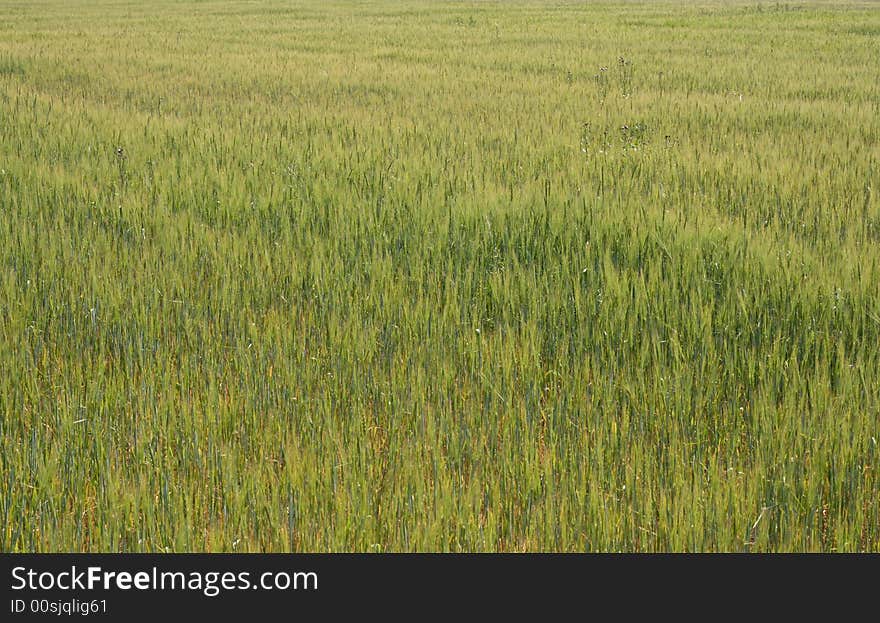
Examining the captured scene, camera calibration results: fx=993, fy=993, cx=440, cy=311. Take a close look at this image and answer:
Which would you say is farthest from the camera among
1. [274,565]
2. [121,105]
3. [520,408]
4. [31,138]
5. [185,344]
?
[121,105]

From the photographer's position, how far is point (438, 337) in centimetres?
337

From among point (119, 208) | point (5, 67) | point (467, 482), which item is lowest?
point (467, 482)

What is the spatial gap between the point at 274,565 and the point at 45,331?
1.93m

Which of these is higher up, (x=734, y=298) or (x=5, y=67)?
(x=5, y=67)

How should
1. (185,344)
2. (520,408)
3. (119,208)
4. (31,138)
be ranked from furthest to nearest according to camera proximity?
1. (31,138)
2. (119,208)
3. (185,344)
4. (520,408)

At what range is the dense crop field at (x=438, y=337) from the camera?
7.63ft

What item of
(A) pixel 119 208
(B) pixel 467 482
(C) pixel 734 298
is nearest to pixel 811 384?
(C) pixel 734 298

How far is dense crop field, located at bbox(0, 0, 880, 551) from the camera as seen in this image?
7.63 ft

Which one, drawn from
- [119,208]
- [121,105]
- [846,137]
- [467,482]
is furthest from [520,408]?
[121,105]

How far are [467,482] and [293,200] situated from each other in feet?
9.76

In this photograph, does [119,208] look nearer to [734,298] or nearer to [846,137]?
[734,298]

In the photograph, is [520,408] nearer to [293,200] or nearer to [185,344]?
[185,344]

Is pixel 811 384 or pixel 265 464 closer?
pixel 265 464

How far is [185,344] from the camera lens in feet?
11.3
